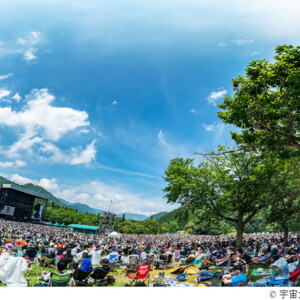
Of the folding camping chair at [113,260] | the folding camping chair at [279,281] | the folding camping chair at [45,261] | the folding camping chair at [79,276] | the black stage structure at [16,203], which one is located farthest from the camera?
the black stage structure at [16,203]

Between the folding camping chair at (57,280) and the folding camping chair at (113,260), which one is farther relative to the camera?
the folding camping chair at (113,260)

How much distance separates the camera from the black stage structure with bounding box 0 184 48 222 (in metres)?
77.2

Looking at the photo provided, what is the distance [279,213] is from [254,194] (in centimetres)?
652

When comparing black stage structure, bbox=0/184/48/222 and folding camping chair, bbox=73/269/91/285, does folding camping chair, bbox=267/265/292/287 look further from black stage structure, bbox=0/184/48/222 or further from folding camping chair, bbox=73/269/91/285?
black stage structure, bbox=0/184/48/222

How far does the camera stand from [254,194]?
22.1 m

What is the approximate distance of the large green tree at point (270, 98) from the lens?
29.0 ft

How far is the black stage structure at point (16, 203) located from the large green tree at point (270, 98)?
8239 centimetres

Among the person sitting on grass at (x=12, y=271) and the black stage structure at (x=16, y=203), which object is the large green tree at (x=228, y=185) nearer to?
the person sitting on grass at (x=12, y=271)

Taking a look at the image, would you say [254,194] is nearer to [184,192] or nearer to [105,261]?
[184,192]

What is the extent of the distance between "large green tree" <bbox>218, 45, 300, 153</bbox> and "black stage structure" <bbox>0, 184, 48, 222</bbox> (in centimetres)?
8239

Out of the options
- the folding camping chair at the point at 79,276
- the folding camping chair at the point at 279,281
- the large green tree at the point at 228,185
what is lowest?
the folding camping chair at the point at 79,276

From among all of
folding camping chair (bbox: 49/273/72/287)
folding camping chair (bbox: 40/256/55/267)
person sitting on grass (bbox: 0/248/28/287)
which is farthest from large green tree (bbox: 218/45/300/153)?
folding camping chair (bbox: 40/256/55/267)

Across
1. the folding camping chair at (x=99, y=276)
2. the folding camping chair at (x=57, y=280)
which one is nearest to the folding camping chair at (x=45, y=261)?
the folding camping chair at (x=99, y=276)
